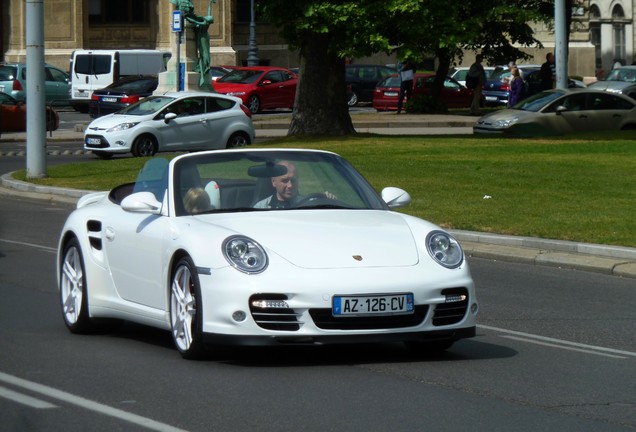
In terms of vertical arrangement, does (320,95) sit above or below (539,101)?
above

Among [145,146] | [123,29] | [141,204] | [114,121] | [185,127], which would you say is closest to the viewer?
[141,204]

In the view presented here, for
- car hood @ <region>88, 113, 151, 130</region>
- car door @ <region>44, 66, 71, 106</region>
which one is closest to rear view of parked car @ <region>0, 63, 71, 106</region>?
car door @ <region>44, 66, 71, 106</region>

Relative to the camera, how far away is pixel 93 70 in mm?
51906

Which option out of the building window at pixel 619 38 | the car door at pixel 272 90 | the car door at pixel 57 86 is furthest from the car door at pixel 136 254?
the building window at pixel 619 38

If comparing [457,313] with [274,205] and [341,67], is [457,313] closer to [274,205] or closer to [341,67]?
[274,205]

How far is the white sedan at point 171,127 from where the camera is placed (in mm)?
30875

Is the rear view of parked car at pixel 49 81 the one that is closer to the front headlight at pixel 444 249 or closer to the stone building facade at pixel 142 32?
the stone building facade at pixel 142 32

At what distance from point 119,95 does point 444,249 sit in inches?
1395

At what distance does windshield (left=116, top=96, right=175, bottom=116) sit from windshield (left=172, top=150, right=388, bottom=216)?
2180cm

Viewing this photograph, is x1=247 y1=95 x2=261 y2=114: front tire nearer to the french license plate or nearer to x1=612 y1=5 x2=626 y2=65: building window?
x1=612 y1=5 x2=626 y2=65: building window

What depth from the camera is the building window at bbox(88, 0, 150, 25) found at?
231ft

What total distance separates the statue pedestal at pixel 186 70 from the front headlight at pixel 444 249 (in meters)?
34.7

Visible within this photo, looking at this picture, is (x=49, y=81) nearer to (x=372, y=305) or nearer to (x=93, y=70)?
(x=93, y=70)

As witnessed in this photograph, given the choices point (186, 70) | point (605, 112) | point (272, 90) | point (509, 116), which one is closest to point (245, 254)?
point (509, 116)
